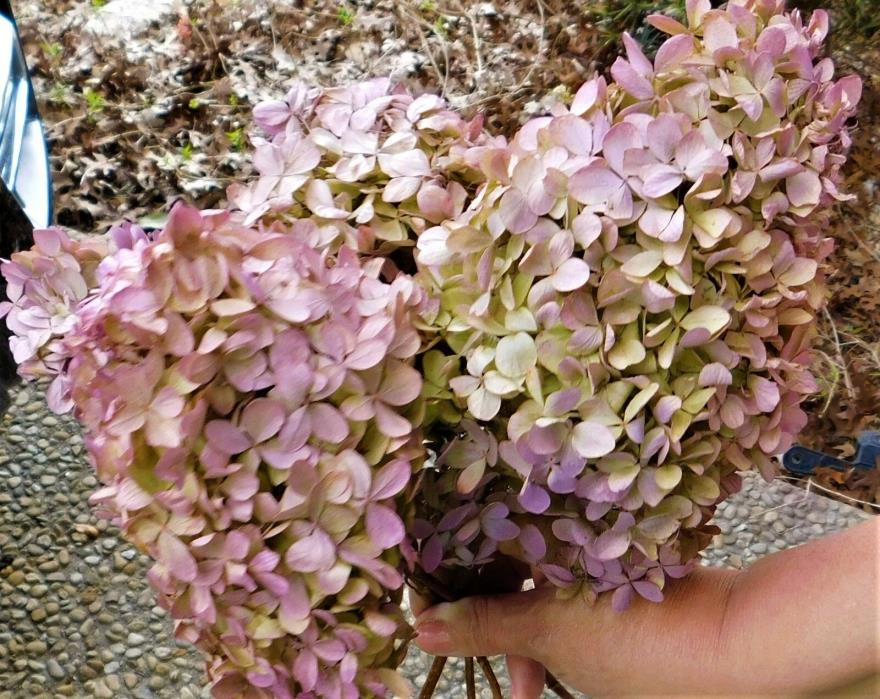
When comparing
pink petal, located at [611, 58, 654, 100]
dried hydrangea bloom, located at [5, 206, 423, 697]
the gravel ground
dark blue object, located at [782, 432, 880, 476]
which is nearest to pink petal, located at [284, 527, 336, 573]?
dried hydrangea bloom, located at [5, 206, 423, 697]

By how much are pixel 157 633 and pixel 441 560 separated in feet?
2.20

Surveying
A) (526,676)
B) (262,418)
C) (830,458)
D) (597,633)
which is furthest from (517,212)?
(830,458)

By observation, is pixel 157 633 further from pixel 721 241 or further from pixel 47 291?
pixel 721 241

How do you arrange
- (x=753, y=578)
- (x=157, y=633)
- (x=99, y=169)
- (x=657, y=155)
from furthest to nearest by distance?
1. (x=99, y=169)
2. (x=157, y=633)
3. (x=753, y=578)
4. (x=657, y=155)

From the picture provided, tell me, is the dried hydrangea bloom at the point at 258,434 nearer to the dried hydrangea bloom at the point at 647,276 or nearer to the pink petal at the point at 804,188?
the dried hydrangea bloom at the point at 647,276

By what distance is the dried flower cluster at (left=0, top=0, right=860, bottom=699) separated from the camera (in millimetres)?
342

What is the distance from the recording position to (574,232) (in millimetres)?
372

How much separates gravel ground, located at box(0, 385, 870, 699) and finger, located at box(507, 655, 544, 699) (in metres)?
0.26

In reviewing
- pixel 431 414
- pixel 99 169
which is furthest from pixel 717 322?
pixel 99 169

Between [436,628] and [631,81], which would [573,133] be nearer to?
[631,81]

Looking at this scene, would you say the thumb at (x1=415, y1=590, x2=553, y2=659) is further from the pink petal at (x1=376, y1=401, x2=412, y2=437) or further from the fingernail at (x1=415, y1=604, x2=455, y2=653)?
the pink petal at (x1=376, y1=401, x2=412, y2=437)

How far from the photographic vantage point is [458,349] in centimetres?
41

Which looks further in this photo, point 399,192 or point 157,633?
point 157,633

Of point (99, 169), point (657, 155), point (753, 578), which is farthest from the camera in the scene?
point (99, 169)
